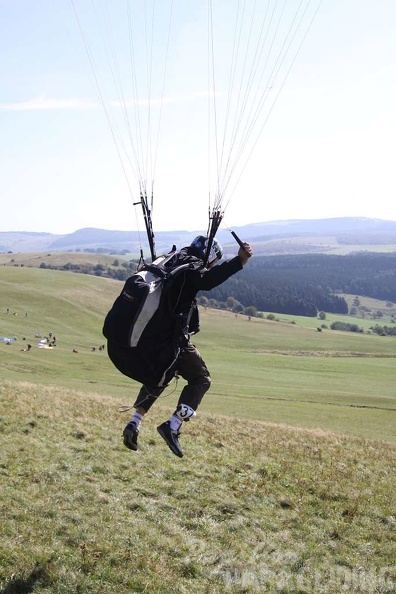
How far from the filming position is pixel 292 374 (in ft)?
192

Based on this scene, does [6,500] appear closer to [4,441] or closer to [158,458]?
[4,441]

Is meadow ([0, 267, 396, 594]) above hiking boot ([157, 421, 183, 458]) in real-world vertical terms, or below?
below

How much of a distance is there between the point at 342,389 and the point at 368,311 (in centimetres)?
15790

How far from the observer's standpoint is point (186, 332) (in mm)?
8297

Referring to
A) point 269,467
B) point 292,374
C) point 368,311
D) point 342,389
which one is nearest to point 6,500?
point 269,467

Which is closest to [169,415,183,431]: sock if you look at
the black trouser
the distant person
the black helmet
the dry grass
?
the distant person

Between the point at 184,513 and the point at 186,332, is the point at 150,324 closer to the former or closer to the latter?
the point at 186,332

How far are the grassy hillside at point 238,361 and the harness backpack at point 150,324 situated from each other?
2.85 feet

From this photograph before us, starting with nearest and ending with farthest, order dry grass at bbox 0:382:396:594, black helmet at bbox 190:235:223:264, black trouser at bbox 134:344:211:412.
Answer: dry grass at bbox 0:382:396:594
black helmet at bbox 190:235:223:264
black trouser at bbox 134:344:211:412

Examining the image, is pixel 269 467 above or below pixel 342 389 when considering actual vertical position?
above

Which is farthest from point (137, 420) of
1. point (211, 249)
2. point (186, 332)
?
point (211, 249)

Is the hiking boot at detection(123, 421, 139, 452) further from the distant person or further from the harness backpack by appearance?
the harness backpack

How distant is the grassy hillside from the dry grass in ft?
6.53

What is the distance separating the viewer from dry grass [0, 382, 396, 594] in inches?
282
